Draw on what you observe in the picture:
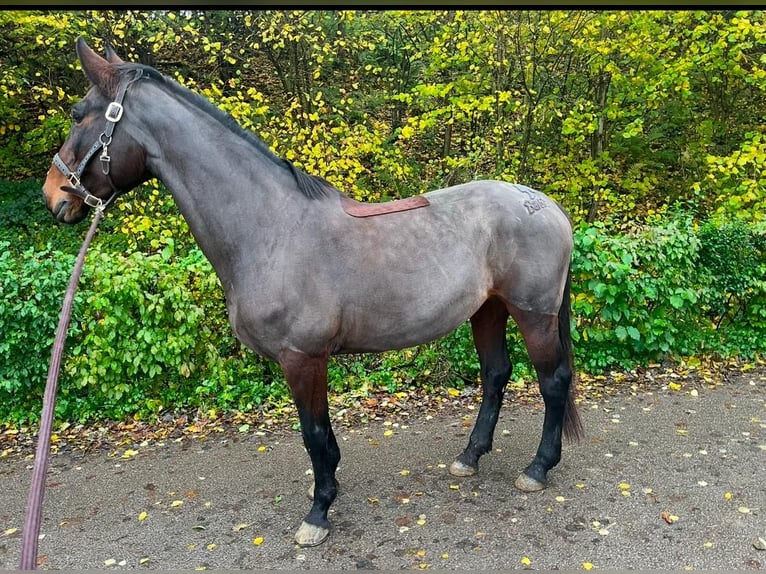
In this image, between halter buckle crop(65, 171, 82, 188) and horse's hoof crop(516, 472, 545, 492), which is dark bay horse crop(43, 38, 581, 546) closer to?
halter buckle crop(65, 171, 82, 188)

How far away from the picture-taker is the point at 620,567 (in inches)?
98.7

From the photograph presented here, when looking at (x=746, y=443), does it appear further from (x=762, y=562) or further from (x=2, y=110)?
(x=2, y=110)

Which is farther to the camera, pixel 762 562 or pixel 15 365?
pixel 15 365

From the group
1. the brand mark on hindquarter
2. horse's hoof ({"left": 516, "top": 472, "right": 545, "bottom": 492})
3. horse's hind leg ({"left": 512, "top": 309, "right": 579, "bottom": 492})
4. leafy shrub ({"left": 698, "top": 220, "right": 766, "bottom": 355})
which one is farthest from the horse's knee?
leafy shrub ({"left": 698, "top": 220, "right": 766, "bottom": 355})

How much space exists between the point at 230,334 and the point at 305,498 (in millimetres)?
1815

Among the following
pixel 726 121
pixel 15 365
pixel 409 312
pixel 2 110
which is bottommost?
pixel 15 365

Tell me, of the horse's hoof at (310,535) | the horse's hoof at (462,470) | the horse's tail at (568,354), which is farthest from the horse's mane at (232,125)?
the horse's hoof at (462,470)

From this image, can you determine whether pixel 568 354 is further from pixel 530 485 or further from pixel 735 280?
pixel 735 280

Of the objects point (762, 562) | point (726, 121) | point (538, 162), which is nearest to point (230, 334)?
point (762, 562)

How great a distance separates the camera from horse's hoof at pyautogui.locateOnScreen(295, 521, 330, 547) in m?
2.74

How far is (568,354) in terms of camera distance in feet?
10.8

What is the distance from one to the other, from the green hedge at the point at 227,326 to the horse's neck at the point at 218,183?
6.41ft

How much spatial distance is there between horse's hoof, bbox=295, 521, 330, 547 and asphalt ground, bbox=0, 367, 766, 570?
0.04 metres

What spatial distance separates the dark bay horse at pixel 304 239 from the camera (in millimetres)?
2355
